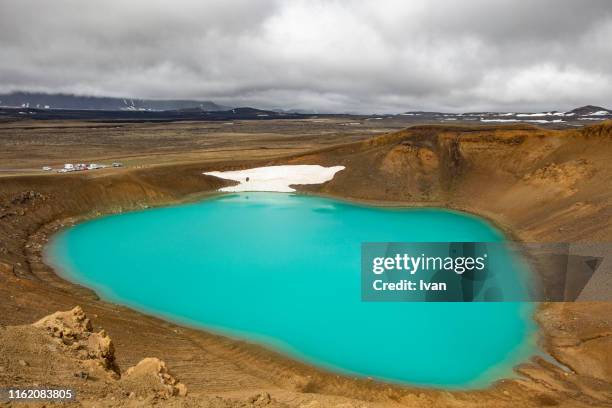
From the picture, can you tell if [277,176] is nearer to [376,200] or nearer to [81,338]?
[376,200]

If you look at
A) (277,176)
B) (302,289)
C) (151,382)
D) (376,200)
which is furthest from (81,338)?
(277,176)

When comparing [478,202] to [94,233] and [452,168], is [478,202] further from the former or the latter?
[94,233]

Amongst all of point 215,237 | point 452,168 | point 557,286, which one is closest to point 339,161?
point 452,168

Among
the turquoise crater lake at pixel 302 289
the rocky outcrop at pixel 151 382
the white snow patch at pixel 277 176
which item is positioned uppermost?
Result: the white snow patch at pixel 277 176

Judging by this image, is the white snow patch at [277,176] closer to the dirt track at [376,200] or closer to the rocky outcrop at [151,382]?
the dirt track at [376,200]

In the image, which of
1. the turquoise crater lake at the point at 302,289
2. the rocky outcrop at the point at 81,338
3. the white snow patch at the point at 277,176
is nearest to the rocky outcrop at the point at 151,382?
the rocky outcrop at the point at 81,338

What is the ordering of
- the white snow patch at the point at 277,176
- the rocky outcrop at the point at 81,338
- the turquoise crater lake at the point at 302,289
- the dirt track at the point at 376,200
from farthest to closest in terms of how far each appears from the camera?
the white snow patch at the point at 277,176
the turquoise crater lake at the point at 302,289
the dirt track at the point at 376,200
the rocky outcrop at the point at 81,338
